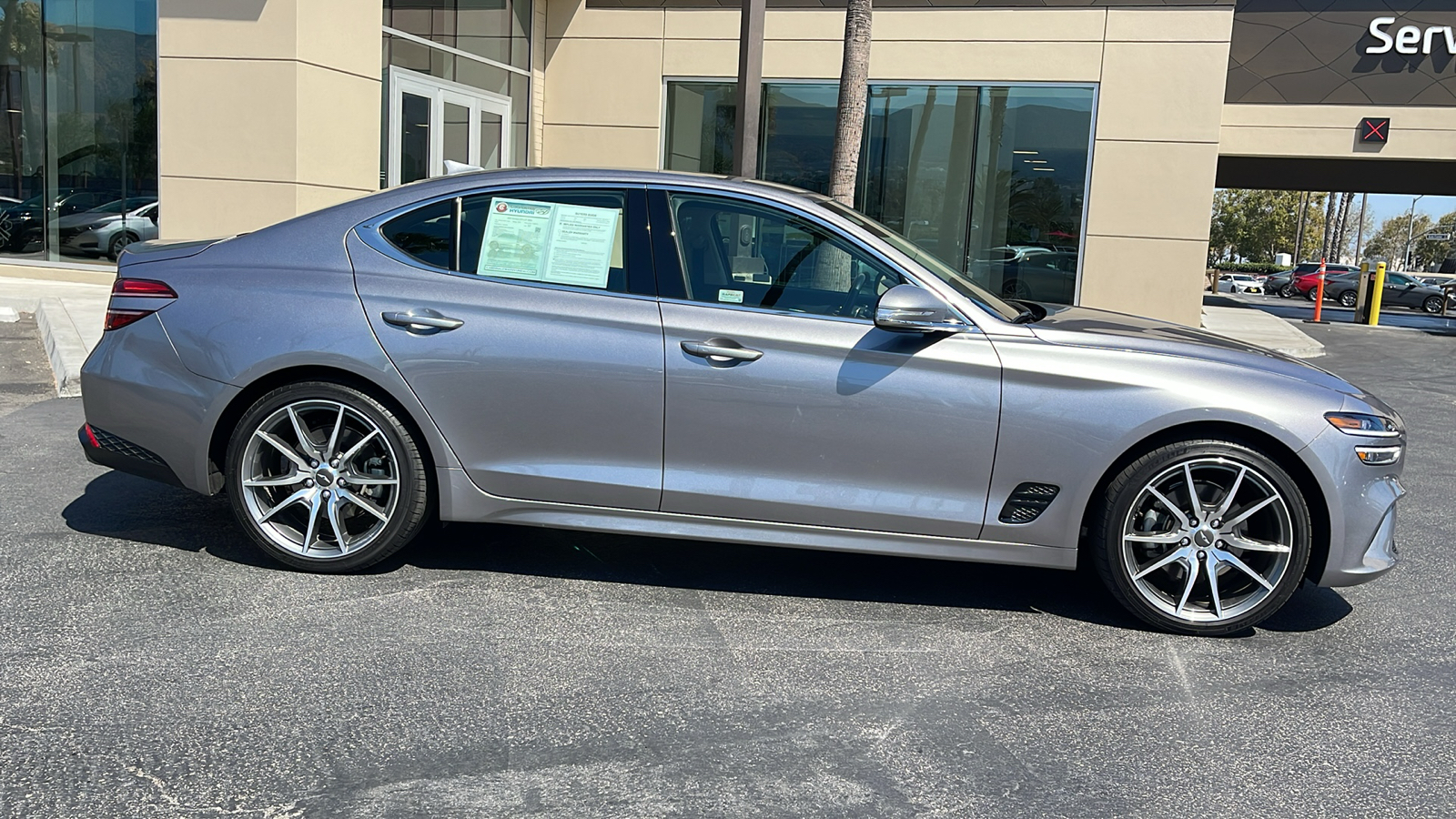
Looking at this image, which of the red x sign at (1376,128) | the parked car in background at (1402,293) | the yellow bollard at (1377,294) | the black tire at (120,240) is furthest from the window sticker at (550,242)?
the parked car in background at (1402,293)

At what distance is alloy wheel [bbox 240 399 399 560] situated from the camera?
4574mm

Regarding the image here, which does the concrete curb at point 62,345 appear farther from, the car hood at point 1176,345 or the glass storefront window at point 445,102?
the car hood at point 1176,345

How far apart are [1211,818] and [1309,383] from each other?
6.44ft

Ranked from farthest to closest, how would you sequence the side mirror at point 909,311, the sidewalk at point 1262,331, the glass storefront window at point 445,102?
1. the sidewalk at point 1262,331
2. the glass storefront window at point 445,102
3. the side mirror at point 909,311

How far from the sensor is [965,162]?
49.0ft

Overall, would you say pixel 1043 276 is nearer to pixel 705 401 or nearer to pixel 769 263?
pixel 769 263

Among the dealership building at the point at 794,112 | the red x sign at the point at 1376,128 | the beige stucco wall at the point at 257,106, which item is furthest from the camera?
the red x sign at the point at 1376,128

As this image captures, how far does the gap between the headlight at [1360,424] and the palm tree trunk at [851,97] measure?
5877mm

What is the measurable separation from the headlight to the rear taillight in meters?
4.47

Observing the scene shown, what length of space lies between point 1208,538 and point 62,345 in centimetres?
849

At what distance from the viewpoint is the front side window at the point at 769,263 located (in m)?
4.40

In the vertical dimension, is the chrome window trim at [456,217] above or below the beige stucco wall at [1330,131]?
below

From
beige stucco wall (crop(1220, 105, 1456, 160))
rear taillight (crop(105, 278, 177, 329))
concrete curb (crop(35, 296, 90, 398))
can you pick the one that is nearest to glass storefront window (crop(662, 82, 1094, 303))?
beige stucco wall (crop(1220, 105, 1456, 160))

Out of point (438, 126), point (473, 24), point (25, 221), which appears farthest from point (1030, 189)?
point (25, 221)
